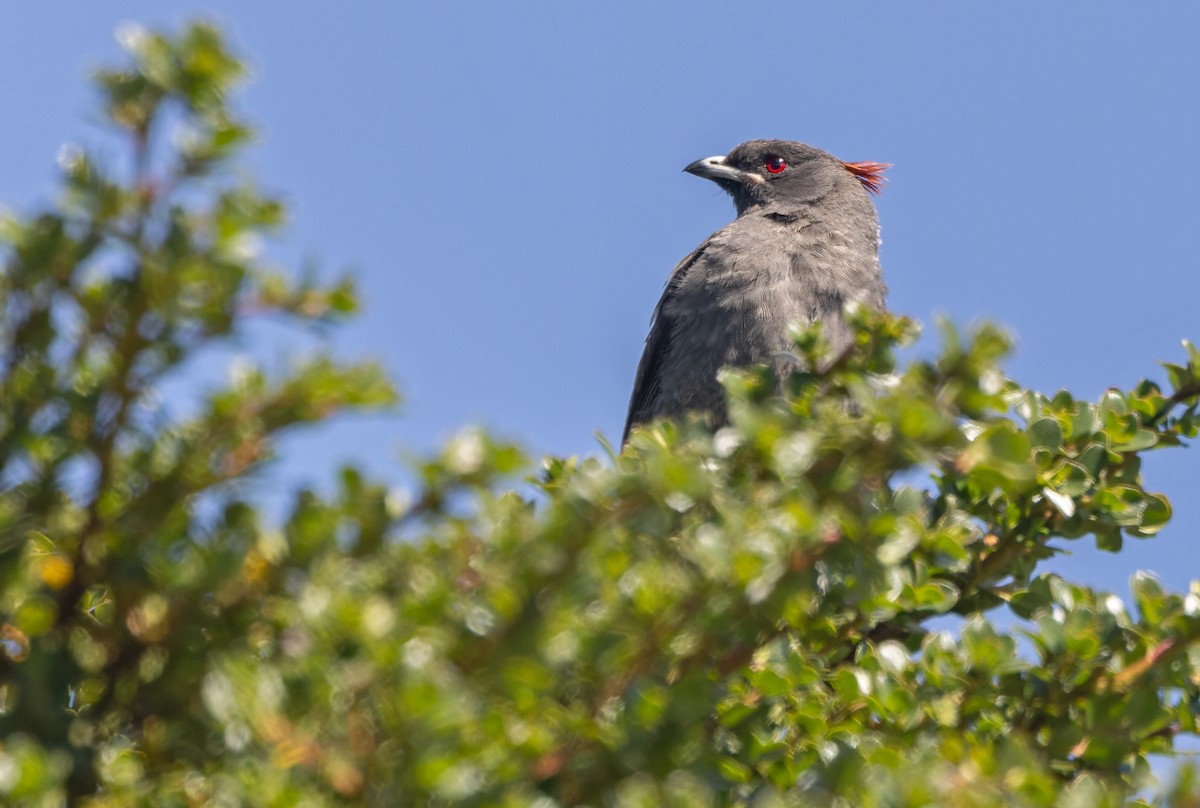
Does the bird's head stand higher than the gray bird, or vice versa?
the bird's head

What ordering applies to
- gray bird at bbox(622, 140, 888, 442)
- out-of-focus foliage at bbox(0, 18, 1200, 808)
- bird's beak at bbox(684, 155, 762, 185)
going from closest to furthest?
1. out-of-focus foliage at bbox(0, 18, 1200, 808)
2. gray bird at bbox(622, 140, 888, 442)
3. bird's beak at bbox(684, 155, 762, 185)

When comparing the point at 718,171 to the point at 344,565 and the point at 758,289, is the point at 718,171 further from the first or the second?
the point at 344,565

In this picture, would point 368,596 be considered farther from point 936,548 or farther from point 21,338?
point 936,548

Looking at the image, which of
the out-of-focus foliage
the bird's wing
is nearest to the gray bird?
the bird's wing

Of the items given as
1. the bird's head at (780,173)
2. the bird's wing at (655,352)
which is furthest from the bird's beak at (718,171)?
the bird's wing at (655,352)

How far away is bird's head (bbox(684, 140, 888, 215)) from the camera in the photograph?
8180mm

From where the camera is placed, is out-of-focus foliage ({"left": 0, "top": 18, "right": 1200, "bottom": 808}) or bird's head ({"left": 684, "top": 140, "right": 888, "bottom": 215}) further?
bird's head ({"left": 684, "top": 140, "right": 888, "bottom": 215})

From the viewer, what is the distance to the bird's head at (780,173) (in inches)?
322

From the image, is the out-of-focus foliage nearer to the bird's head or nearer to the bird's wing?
the bird's wing

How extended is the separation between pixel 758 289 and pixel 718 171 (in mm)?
2148

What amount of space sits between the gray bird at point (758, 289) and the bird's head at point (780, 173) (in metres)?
0.02

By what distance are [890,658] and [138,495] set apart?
133 centimetres

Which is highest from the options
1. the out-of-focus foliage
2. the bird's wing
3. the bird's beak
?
the bird's beak

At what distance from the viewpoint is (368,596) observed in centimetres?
164
